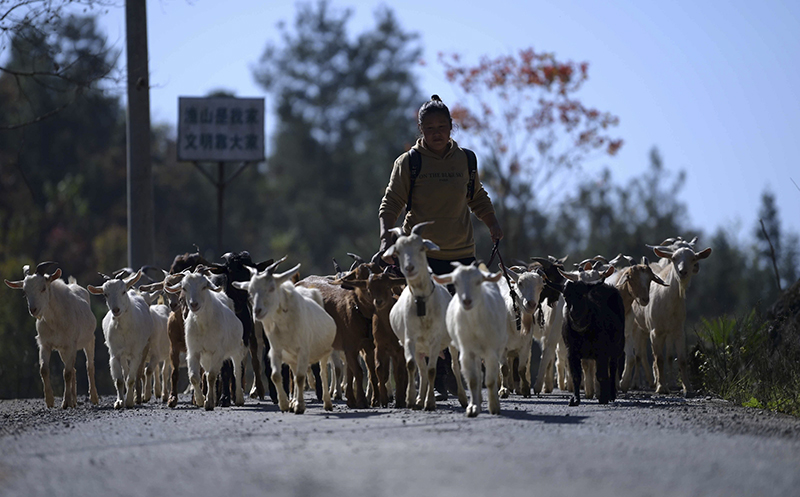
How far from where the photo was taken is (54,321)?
12.4 meters

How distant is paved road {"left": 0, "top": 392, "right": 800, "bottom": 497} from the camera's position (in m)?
5.51

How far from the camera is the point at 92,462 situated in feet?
21.2

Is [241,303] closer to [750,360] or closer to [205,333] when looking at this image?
[205,333]

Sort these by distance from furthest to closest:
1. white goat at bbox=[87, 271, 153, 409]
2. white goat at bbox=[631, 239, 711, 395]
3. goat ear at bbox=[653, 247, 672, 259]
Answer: goat ear at bbox=[653, 247, 672, 259] < white goat at bbox=[631, 239, 711, 395] < white goat at bbox=[87, 271, 153, 409]

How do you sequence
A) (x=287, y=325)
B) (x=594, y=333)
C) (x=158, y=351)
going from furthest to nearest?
(x=158, y=351) → (x=594, y=333) → (x=287, y=325)

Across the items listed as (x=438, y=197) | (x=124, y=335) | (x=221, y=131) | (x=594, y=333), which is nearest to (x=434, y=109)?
Answer: (x=438, y=197)

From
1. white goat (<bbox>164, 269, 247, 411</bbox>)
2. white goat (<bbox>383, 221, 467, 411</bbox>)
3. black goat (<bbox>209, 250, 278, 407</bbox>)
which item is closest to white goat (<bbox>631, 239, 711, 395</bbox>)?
white goat (<bbox>383, 221, 467, 411</bbox>)

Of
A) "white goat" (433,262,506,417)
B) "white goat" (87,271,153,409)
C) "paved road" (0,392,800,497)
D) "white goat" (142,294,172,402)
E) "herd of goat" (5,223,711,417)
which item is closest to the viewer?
"paved road" (0,392,800,497)

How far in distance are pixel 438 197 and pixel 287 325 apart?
215 centimetres

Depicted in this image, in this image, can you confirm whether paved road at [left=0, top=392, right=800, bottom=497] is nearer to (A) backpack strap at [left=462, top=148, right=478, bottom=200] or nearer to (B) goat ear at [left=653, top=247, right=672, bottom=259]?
(A) backpack strap at [left=462, top=148, right=478, bottom=200]

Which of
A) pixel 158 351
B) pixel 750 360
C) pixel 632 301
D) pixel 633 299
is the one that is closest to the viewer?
pixel 750 360

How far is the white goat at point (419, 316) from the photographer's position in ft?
31.1

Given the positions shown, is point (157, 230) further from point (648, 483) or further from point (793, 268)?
point (648, 483)

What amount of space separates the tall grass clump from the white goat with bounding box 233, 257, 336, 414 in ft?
14.9
